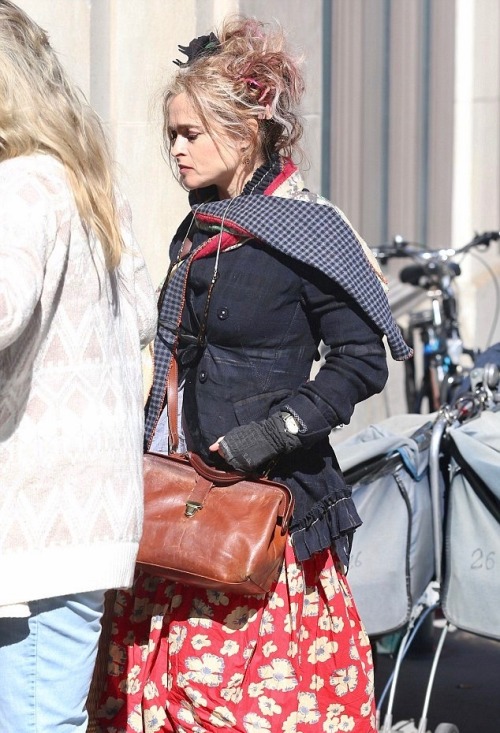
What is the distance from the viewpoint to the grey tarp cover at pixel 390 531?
3842 millimetres

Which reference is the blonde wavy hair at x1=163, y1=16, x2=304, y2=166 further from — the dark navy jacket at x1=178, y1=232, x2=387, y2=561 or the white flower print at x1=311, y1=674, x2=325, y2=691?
the white flower print at x1=311, y1=674, x2=325, y2=691

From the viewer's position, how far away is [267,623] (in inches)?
126

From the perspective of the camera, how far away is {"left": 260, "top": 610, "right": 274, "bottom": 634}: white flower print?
3.20 metres

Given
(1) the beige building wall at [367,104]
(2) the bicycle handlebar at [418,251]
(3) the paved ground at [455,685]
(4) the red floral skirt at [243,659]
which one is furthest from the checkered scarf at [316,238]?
(2) the bicycle handlebar at [418,251]

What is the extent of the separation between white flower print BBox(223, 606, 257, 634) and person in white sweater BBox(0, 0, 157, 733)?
55 cm

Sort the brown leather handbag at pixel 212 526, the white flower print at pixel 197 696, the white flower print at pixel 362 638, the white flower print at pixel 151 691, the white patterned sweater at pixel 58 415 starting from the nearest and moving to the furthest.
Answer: the white patterned sweater at pixel 58 415 → the brown leather handbag at pixel 212 526 → the white flower print at pixel 197 696 → the white flower print at pixel 151 691 → the white flower print at pixel 362 638

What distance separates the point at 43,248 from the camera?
2.45m

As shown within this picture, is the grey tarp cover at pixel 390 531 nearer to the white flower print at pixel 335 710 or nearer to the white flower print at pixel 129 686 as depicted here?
the white flower print at pixel 335 710

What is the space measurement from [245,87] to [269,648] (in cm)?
136

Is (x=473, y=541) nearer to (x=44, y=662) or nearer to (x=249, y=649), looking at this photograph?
(x=249, y=649)

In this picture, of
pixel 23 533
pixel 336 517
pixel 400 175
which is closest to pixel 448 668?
pixel 336 517

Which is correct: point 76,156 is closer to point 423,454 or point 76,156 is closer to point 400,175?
point 423,454

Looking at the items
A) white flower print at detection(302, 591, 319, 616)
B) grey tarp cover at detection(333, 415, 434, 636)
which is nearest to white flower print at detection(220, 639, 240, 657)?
white flower print at detection(302, 591, 319, 616)

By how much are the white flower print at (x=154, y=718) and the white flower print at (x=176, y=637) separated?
158 mm
